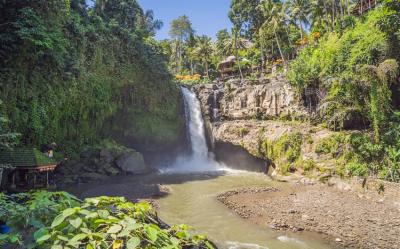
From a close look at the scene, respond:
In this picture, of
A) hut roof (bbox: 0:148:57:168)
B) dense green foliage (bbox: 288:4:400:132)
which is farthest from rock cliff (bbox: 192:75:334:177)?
hut roof (bbox: 0:148:57:168)

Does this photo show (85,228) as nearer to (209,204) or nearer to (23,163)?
(209,204)

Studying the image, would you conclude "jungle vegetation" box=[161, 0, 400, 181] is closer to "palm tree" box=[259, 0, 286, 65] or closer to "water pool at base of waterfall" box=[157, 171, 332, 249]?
"palm tree" box=[259, 0, 286, 65]

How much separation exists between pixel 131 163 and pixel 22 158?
10297 mm

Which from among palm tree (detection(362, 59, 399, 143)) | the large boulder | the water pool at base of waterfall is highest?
palm tree (detection(362, 59, 399, 143))

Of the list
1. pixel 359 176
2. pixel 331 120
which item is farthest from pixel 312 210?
pixel 331 120

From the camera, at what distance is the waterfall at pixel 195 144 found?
2877 centimetres

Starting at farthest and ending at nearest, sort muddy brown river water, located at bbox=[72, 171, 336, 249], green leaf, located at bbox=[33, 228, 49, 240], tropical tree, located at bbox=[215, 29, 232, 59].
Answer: tropical tree, located at bbox=[215, 29, 232, 59], muddy brown river water, located at bbox=[72, 171, 336, 249], green leaf, located at bbox=[33, 228, 49, 240]

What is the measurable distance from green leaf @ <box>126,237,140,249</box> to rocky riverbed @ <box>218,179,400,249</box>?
1018 centimetres

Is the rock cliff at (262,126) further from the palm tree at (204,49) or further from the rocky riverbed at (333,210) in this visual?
the palm tree at (204,49)

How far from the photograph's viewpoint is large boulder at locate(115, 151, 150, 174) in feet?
76.6

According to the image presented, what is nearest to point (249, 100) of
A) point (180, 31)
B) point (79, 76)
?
point (79, 76)

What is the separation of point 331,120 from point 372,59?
5.12 meters

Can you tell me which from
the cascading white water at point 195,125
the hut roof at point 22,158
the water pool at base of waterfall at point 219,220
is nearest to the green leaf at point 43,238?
the water pool at base of waterfall at point 219,220

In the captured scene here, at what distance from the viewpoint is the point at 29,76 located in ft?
52.1
